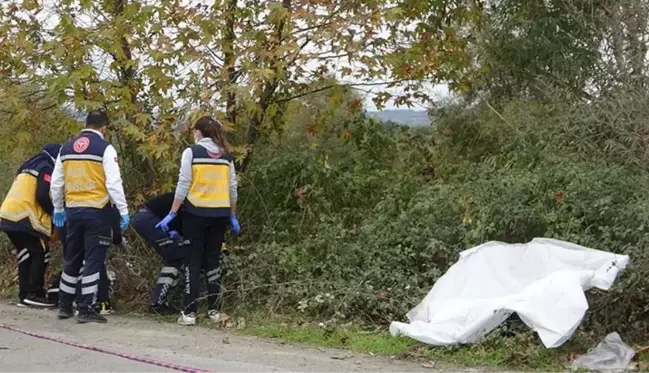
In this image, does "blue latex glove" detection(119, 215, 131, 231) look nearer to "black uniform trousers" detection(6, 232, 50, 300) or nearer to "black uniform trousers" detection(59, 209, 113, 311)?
"black uniform trousers" detection(59, 209, 113, 311)

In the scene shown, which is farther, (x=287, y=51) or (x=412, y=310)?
(x=287, y=51)

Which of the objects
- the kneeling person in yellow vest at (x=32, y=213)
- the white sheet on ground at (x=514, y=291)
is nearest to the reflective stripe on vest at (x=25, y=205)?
the kneeling person in yellow vest at (x=32, y=213)

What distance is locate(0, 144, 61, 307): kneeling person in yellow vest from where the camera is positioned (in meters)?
7.82

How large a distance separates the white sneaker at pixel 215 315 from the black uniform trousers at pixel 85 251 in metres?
1.09

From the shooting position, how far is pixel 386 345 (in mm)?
5949

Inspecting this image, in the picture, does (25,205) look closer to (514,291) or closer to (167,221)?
(167,221)

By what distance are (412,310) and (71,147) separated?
3.42 m

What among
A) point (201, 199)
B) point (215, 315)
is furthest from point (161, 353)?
point (201, 199)

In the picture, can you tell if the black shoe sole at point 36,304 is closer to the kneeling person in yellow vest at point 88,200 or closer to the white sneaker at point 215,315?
the kneeling person in yellow vest at point 88,200

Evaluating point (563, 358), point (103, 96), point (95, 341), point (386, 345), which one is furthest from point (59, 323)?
point (563, 358)

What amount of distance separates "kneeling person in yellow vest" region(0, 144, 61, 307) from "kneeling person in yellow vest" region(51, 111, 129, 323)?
84cm

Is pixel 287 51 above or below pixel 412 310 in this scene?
above

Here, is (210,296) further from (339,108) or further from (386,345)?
(339,108)

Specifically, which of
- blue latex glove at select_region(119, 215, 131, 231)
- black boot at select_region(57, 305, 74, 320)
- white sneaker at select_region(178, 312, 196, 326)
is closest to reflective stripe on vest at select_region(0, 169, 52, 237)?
black boot at select_region(57, 305, 74, 320)
